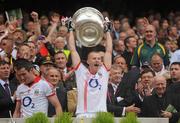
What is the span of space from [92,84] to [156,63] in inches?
114

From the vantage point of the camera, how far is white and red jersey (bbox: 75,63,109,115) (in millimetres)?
12336

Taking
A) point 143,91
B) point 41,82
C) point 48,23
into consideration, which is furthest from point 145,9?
point 41,82

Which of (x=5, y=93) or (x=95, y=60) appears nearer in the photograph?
(x=95, y=60)

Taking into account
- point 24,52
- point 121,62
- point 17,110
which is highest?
point 24,52

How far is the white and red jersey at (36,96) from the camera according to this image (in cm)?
1249

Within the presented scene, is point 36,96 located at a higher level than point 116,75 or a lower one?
lower

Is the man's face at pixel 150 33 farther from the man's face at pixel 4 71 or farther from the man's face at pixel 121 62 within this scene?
the man's face at pixel 4 71

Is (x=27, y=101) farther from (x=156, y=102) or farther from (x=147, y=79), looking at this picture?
(x=147, y=79)

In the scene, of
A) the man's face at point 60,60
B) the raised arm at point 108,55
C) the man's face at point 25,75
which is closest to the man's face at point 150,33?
the man's face at point 60,60

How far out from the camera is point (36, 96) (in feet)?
41.0

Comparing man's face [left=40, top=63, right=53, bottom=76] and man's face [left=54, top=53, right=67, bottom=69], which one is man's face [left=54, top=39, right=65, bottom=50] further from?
man's face [left=40, top=63, right=53, bottom=76]

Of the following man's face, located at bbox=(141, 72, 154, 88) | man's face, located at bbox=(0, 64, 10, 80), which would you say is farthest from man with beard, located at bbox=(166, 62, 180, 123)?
man's face, located at bbox=(0, 64, 10, 80)

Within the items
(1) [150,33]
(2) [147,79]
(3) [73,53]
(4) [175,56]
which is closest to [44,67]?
(2) [147,79]

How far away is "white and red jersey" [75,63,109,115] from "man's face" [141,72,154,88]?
1.53 meters
